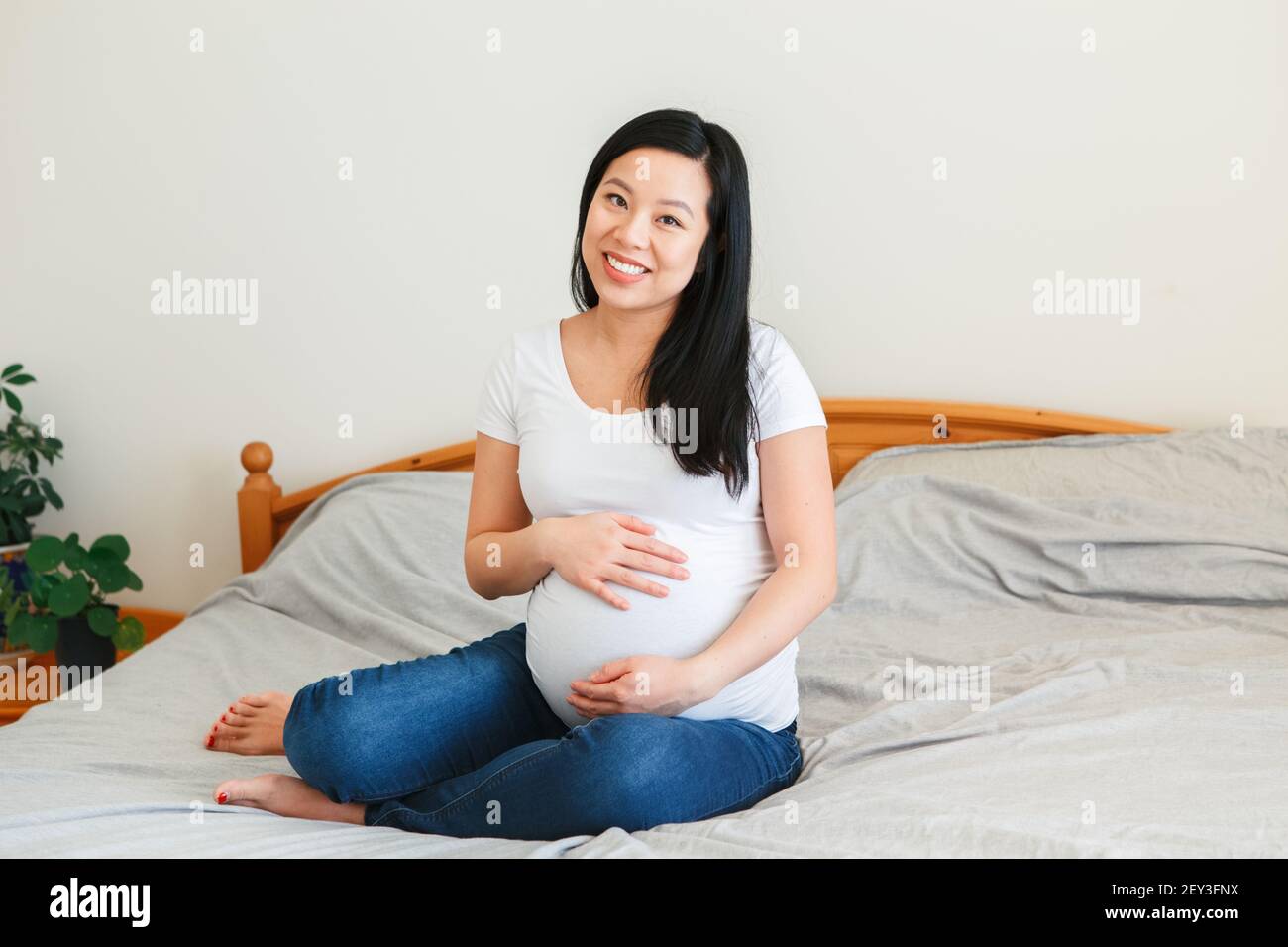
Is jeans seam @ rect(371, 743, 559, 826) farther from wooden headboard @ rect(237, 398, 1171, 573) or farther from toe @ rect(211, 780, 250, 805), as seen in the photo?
wooden headboard @ rect(237, 398, 1171, 573)

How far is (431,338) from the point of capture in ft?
8.05

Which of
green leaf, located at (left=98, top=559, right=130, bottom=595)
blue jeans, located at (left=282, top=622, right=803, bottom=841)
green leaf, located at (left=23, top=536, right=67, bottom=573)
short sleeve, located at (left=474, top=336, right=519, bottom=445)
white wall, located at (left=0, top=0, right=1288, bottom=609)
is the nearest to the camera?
blue jeans, located at (left=282, top=622, right=803, bottom=841)

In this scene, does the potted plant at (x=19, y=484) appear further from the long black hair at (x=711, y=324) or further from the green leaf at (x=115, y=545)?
the long black hair at (x=711, y=324)

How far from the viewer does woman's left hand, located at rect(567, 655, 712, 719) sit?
3.65 ft

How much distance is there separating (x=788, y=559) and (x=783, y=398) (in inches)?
6.6

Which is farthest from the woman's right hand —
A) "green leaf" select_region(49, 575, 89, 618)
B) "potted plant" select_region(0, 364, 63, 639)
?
"potted plant" select_region(0, 364, 63, 639)

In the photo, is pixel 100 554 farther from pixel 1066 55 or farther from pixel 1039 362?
pixel 1066 55

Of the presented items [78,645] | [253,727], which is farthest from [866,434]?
[78,645]

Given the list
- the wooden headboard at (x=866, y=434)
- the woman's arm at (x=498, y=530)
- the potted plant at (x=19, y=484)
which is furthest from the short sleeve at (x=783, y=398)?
the potted plant at (x=19, y=484)

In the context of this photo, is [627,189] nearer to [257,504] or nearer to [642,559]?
[642,559]

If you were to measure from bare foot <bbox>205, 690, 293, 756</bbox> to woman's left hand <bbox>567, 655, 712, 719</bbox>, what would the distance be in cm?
44

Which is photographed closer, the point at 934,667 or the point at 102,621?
the point at 934,667

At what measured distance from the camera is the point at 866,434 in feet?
7.34

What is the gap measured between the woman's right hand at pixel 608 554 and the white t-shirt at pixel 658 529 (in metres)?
0.01
